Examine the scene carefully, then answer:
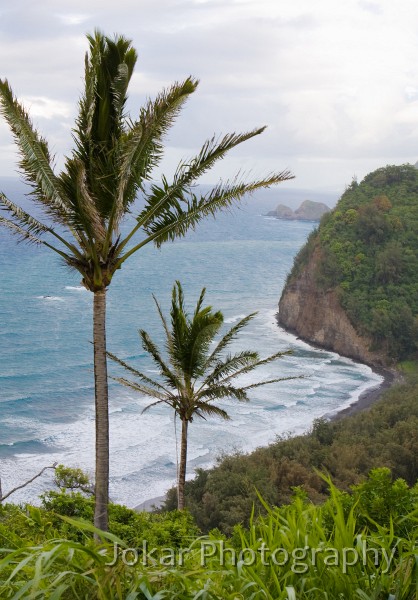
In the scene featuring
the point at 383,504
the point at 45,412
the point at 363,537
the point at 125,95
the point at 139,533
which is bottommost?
the point at 45,412

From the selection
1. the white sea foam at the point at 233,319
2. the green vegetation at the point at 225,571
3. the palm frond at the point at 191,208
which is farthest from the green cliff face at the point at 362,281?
the green vegetation at the point at 225,571

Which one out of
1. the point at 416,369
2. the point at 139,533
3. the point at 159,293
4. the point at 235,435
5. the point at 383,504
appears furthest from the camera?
the point at 159,293

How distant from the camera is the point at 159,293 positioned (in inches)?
3233

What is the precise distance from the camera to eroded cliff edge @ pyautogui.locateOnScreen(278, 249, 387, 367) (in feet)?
172

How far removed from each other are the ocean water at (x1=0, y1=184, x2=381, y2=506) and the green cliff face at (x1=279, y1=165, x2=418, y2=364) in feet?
6.88

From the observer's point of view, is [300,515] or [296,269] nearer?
[300,515]

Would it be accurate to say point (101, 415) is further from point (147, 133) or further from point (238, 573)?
point (238, 573)

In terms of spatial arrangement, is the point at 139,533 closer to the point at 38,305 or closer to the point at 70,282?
the point at 38,305

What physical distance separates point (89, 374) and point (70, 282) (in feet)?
129

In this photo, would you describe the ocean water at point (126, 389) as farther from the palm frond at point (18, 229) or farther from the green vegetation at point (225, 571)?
the green vegetation at point (225, 571)

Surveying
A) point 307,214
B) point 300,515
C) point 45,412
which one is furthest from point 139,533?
point 307,214

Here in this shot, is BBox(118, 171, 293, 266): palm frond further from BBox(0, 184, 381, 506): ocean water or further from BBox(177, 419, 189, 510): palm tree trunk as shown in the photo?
BBox(177, 419, 189, 510): palm tree trunk

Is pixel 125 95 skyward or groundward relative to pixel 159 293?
skyward

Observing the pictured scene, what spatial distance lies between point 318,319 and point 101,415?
47.0 meters
